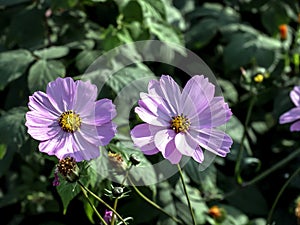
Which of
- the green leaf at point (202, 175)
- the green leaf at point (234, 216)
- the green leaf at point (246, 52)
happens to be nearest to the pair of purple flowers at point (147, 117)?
the green leaf at point (202, 175)

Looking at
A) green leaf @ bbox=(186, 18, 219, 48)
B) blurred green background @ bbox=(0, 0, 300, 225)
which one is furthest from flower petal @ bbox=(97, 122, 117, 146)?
green leaf @ bbox=(186, 18, 219, 48)

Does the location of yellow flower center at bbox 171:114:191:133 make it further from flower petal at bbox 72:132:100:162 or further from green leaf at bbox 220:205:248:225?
green leaf at bbox 220:205:248:225

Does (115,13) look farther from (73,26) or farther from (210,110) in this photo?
(210,110)

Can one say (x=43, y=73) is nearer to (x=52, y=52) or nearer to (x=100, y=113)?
(x=52, y=52)

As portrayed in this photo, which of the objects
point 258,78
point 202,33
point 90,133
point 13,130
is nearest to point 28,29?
point 13,130

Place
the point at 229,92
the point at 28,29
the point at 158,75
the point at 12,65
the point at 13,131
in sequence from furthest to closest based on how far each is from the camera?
the point at 229,92 → the point at 158,75 → the point at 28,29 → the point at 12,65 → the point at 13,131

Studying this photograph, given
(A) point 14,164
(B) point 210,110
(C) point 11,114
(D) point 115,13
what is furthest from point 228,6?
(B) point 210,110

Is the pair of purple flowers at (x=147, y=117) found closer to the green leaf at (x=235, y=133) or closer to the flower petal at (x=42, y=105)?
the flower petal at (x=42, y=105)
